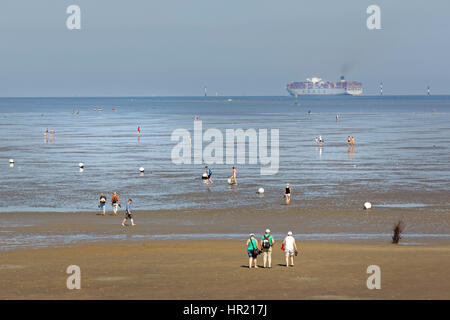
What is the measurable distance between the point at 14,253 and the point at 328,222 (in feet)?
52.1

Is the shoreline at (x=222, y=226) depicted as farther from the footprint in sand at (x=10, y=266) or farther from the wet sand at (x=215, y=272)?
the footprint in sand at (x=10, y=266)

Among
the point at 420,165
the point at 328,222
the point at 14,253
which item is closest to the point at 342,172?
the point at 420,165

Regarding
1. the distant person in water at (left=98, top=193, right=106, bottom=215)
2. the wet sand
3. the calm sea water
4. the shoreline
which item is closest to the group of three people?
the wet sand

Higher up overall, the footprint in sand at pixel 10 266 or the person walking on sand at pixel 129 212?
the person walking on sand at pixel 129 212

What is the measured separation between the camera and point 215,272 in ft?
80.2

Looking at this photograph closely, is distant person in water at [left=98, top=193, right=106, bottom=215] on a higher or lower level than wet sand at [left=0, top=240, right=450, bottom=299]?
higher

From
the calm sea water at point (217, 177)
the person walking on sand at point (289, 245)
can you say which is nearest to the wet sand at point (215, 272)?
the person walking on sand at point (289, 245)

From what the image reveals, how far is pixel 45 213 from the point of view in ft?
127

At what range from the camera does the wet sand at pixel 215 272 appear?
2138cm

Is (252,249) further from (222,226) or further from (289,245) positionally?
(222,226)

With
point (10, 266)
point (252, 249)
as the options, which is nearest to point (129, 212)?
point (10, 266)

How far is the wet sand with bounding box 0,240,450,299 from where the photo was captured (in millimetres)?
21375

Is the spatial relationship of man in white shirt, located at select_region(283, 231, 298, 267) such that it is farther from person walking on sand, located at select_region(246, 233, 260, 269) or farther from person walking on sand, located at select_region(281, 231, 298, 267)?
person walking on sand, located at select_region(246, 233, 260, 269)

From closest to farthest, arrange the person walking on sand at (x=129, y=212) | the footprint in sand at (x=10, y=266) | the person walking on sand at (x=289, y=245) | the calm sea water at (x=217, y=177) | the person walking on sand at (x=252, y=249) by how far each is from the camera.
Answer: the person walking on sand at (x=252, y=249), the person walking on sand at (x=289, y=245), the footprint in sand at (x=10, y=266), the person walking on sand at (x=129, y=212), the calm sea water at (x=217, y=177)
